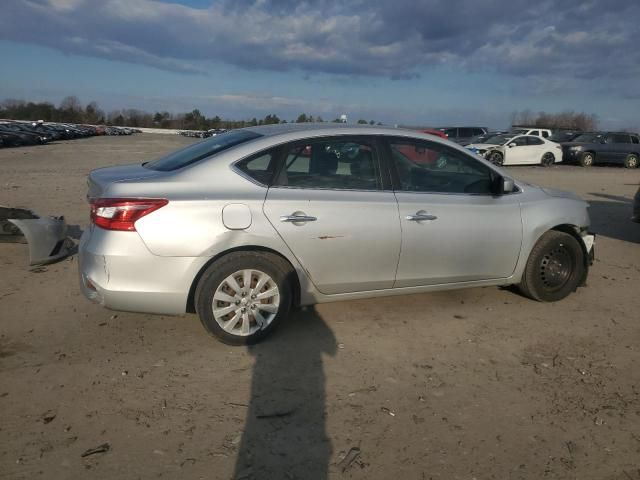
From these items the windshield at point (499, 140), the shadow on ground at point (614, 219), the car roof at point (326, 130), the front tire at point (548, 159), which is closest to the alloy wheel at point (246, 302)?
the car roof at point (326, 130)

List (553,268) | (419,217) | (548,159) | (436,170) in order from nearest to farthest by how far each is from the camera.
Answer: (419,217)
(436,170)
(553,268)
(548,159)

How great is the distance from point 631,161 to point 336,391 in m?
26.3

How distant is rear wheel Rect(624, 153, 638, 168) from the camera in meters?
24.6

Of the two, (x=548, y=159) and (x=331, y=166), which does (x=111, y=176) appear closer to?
(x=331, y=166)

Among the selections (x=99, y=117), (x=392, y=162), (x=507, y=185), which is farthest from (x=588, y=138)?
(x=99, y=117)

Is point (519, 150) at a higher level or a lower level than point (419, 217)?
higher

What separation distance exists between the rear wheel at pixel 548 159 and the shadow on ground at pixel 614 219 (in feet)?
38.5

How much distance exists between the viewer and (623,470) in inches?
104

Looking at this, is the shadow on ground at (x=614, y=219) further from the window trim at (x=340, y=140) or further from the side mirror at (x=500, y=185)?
the window trim at (x=340, y=140)

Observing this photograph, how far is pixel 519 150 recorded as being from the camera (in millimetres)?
23406

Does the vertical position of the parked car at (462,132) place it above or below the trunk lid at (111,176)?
above

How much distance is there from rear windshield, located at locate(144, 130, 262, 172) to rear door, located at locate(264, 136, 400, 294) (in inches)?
18.5

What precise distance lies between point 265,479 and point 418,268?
2235 mm

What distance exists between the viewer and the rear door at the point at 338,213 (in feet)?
12.6
